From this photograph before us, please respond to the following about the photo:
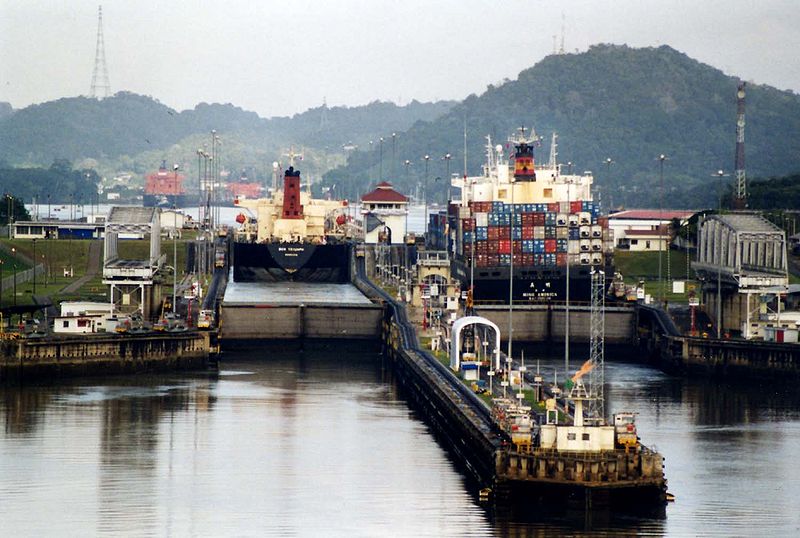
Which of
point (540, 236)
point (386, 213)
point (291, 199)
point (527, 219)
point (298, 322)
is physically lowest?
point (298, 322)

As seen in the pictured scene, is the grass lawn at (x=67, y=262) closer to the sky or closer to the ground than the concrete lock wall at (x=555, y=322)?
closer to the sky

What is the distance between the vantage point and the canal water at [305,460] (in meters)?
53.3

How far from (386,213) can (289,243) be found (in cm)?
2223

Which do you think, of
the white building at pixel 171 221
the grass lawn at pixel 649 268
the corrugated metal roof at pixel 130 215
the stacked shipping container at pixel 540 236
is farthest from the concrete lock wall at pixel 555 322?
the white building at pixel 171 221

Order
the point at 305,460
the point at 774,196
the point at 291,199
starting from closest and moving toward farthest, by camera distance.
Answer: the point at 305,460 → the point at 291,199 → the point at 774,196

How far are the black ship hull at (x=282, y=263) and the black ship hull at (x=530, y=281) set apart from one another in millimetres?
15541

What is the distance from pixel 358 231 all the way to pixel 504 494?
10336cm

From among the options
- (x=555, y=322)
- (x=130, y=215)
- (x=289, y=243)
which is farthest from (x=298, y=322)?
(x=289, y=243)

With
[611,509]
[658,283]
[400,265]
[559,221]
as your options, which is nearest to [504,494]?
[611,509]

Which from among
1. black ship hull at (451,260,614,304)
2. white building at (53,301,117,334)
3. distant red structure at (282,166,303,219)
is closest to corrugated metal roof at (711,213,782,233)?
black ship hull at (451,260,614,304)

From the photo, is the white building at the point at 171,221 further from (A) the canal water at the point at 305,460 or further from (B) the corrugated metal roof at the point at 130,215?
(A) the canal water at the point at 305,460

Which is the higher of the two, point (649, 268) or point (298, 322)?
point (649, 268)

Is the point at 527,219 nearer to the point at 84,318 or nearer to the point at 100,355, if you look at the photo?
the point at 84,318

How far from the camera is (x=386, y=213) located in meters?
154
